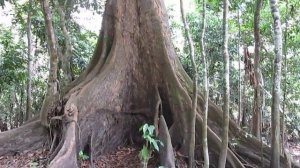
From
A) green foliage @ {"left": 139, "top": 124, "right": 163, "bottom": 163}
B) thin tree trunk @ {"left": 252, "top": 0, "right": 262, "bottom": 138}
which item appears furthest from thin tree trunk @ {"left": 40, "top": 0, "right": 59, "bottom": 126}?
thin tree trunk @ {"left": 252, "top": 0, "right": 262, "bottom": 138}

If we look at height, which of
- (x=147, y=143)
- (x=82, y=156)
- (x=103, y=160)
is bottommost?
(x=103, y=160)

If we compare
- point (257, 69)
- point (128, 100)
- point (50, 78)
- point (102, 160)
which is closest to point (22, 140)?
point (50, 78)

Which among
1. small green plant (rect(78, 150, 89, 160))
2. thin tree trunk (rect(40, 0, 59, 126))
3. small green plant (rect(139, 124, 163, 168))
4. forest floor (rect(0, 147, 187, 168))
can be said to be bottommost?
forest floor (rect(0, 147, 187, 168))

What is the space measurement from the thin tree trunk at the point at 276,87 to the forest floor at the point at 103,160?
1.45m

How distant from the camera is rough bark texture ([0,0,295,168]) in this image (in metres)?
6.50

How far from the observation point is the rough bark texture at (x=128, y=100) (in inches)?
256

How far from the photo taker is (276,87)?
19.1ft

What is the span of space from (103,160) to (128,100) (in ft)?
4.15

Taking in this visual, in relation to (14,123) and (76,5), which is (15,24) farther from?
(14,123)

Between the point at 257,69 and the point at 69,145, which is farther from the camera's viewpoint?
the point at 257,69

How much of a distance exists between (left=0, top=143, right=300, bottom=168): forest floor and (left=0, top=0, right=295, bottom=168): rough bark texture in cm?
15

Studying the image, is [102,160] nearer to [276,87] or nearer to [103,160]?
[103,160]

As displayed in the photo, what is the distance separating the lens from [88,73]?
768cm

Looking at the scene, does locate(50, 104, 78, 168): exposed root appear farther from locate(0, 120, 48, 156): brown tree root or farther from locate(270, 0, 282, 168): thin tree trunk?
locate(270, 0, 282, 168): thin tree trunk
